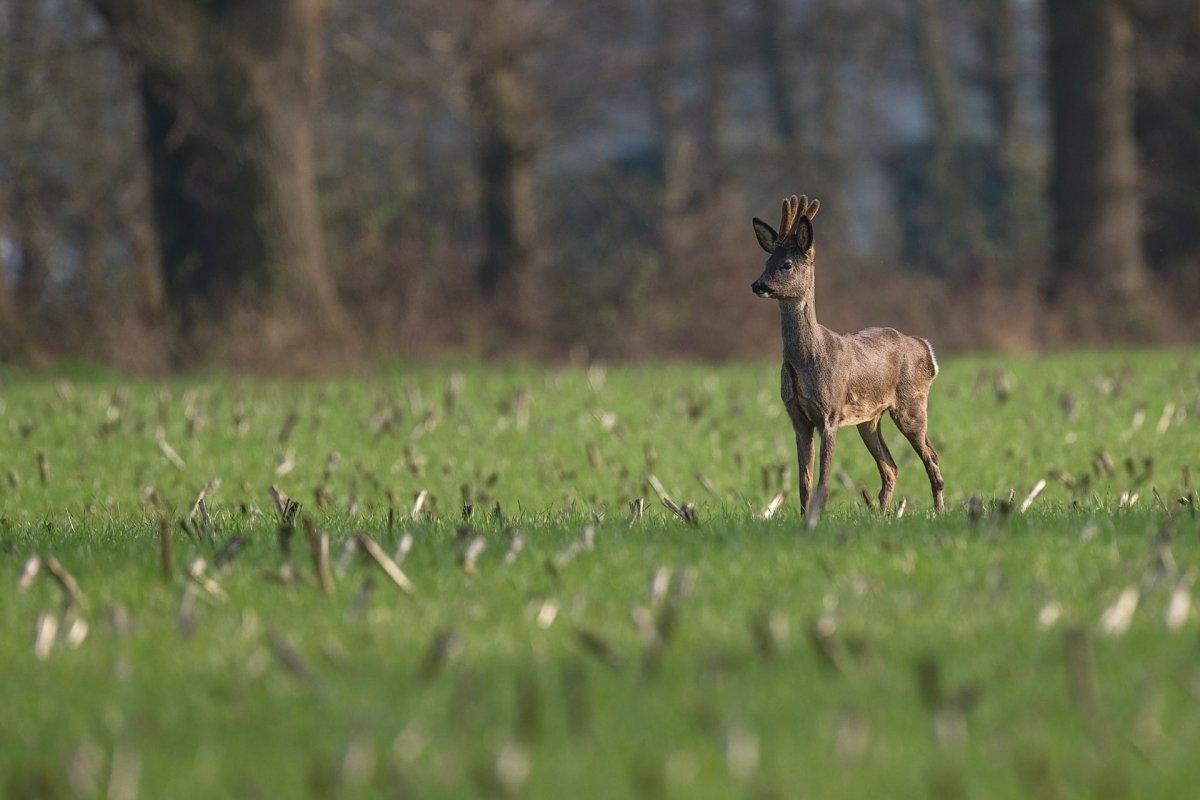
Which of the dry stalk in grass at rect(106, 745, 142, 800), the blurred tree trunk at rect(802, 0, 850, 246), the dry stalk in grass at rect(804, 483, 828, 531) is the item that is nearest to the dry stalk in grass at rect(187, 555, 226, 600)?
the dry stalk in grass at rect(106, 745, 142, 800)

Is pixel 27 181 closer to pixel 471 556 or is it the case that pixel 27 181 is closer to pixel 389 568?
pixel 471 556

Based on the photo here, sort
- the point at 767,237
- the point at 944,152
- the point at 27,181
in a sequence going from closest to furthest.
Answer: the point at 767,237
the point at 27,181
the point at 944,152

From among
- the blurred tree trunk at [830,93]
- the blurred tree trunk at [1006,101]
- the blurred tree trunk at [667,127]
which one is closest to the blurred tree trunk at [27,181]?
the blurred tree trunk at [667,127]

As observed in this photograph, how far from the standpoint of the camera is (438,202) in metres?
26.3

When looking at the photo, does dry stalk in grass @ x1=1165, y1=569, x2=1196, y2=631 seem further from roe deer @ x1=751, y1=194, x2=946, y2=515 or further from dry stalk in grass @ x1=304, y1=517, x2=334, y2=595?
dry stalk in grass @ x1=304, y1=517, x2=334, y2=595

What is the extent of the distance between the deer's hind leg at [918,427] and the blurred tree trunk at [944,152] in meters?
31.6

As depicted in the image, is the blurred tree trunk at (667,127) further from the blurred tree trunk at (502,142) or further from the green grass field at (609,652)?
the green grass field at (609,652)

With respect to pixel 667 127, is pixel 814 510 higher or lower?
lower

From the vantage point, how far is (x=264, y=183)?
19.7 meters

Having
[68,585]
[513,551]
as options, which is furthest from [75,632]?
[513,551]

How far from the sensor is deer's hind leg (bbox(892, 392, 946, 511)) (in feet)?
28.1

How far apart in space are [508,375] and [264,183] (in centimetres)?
363

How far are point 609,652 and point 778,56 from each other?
4136 centimetres

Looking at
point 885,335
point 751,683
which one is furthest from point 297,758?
point 885,335
